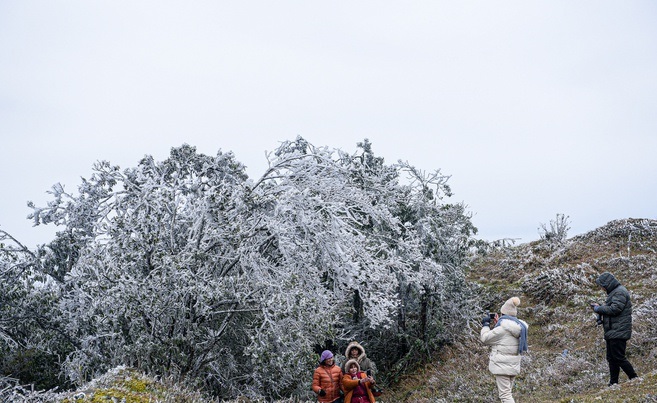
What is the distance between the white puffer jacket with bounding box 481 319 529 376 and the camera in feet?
24.7

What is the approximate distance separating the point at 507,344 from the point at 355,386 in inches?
90.2

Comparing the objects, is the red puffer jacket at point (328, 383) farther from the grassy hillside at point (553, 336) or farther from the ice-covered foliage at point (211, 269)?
the grassy hillside at point (553, 336)

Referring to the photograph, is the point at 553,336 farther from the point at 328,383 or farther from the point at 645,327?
the point at 328,383

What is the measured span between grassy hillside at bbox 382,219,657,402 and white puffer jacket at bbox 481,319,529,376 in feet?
4.74

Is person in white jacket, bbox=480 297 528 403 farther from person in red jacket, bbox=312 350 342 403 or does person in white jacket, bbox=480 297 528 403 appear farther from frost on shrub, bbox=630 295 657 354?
frost on shrub, bbox=630 295 657 354

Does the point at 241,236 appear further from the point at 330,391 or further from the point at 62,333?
the point at 62,333

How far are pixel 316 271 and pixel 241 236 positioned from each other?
64.6 inches

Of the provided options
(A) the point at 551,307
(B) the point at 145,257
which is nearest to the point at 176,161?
(B) the point at 145,257

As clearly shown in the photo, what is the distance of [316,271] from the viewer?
9938 mm

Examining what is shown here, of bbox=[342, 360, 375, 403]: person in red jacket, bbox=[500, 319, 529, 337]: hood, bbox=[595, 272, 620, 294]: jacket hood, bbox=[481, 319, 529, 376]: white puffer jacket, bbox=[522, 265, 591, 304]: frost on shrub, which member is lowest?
bbox=[342, 360, 375, 403]: person in red jacket

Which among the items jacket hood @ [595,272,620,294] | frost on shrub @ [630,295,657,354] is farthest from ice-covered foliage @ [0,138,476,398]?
frost on shrub @ [630,295,657,354]

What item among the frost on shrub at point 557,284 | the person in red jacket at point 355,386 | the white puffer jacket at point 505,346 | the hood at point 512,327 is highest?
the frost on shrub at point 557,284

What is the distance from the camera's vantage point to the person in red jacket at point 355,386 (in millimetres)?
7830

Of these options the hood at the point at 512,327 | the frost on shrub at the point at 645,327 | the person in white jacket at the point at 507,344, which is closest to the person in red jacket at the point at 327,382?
the person in white jacket at the point at 507,344
